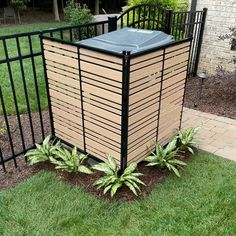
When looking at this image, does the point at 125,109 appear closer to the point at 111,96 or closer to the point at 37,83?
the point at 111,96

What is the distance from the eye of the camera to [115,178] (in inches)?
118

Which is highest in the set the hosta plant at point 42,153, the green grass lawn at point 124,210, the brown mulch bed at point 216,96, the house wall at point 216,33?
the house wall at point 216,33

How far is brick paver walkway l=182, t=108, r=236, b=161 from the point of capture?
387 centimetres

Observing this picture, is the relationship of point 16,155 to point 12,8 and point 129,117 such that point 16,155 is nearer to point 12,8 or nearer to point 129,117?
point 129,117

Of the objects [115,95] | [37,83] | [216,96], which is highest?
[115,95]

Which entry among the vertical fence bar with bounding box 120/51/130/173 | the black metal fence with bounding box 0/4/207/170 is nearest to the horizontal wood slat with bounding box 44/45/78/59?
the black metal fence with bounding box 0/4/207/170

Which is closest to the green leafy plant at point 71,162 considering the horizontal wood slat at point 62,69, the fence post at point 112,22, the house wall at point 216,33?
the horizontal wood slat at point 62,69

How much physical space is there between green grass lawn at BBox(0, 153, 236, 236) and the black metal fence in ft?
2.32

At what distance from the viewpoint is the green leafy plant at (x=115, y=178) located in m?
2.97

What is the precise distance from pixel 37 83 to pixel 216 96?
340 cm

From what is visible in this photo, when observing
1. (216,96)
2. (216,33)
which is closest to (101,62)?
(216,96)

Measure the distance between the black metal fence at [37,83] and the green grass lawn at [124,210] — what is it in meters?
0.71

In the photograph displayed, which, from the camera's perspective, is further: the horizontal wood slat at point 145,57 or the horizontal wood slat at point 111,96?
the horizontal wood slat at point 111,96

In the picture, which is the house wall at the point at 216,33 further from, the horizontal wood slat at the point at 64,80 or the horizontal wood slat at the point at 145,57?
the horizontal wood slat at the point at 64,80
